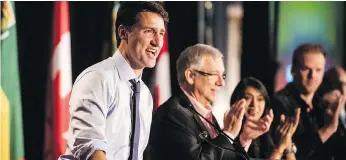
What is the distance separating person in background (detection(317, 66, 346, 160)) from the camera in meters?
3.82

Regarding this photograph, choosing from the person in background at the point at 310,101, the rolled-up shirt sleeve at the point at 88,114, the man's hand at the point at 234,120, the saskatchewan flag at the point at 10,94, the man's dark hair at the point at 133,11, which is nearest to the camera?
the rolled-up shirt sleeve at the point at 88,114

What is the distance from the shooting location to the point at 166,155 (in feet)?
9.73

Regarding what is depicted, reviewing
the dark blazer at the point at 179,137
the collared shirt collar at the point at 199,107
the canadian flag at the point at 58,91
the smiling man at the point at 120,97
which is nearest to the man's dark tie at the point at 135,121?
the smiling man at the point at 120,97

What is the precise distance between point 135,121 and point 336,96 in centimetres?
186

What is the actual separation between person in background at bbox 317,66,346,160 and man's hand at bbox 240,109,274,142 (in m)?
0.59

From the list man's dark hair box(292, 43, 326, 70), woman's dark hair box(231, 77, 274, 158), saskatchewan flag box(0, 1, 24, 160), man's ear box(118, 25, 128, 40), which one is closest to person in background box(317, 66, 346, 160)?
man's dark hair box(292, 43, 326, 70)

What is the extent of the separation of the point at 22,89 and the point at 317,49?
6.01 feet

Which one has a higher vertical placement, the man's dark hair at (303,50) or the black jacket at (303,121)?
the man's dark hair at (303,50)

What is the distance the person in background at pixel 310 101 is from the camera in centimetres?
376

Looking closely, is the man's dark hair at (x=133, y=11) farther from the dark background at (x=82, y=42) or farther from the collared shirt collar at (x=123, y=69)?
the dark background at (x=82, y=42)

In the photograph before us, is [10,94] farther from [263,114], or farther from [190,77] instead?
[263,114]

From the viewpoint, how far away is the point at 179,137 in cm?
298

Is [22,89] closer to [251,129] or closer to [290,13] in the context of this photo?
[251,129]

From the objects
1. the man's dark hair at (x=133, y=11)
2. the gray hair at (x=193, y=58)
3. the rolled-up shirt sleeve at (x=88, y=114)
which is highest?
the man's dark hair at (x=133, y=11)
